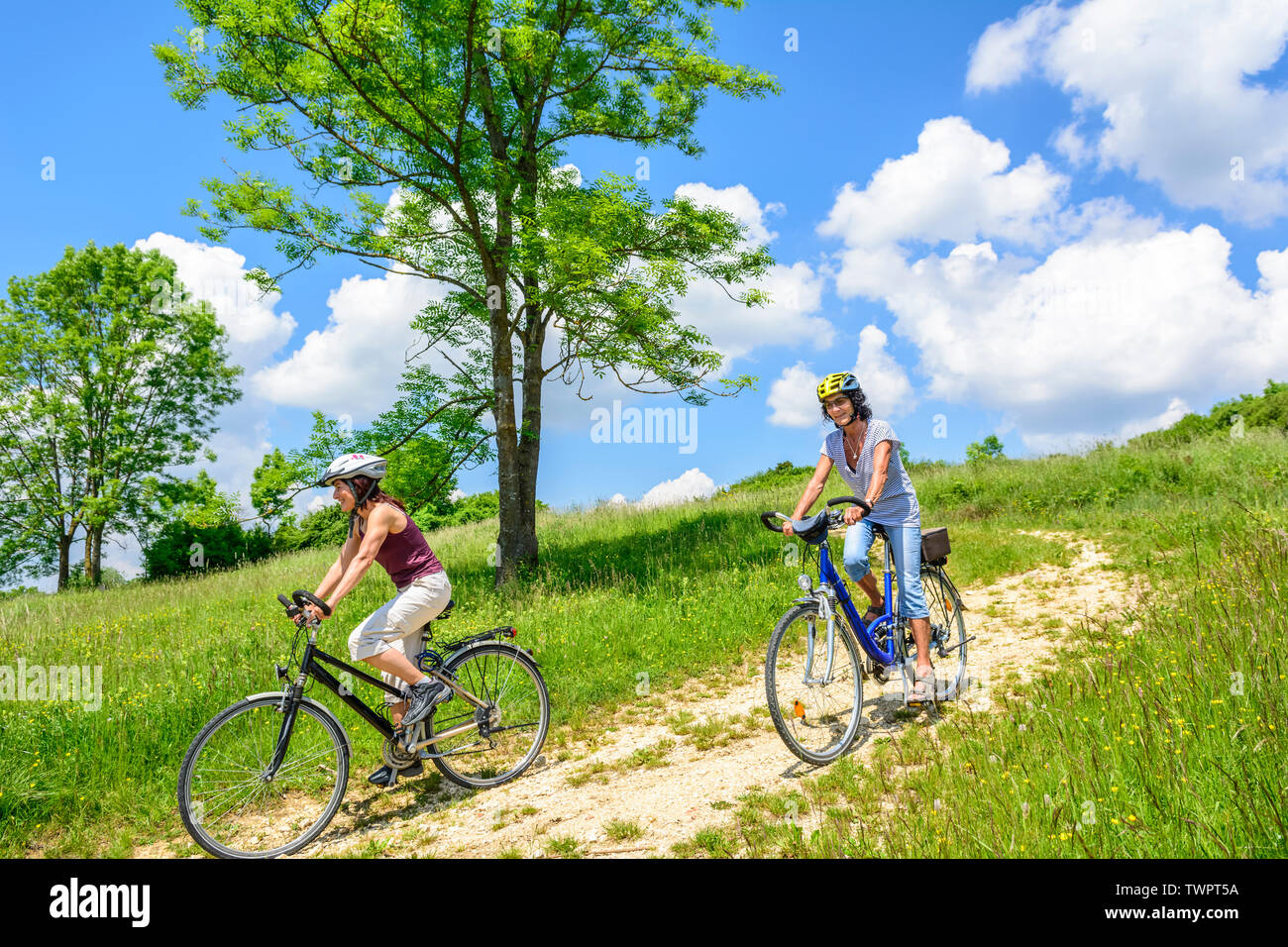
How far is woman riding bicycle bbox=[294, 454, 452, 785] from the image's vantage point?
486 centimetres

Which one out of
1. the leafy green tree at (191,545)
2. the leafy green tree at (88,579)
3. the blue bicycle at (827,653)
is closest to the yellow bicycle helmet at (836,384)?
the blue bicycle at (827,653)

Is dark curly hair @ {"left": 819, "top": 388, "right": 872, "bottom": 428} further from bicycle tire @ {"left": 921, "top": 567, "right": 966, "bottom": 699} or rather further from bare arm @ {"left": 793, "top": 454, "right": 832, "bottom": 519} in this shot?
bicycle tire @ {"left": 921, "top": 567, "right": 966, "bottom": 699}

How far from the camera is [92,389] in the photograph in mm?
26516

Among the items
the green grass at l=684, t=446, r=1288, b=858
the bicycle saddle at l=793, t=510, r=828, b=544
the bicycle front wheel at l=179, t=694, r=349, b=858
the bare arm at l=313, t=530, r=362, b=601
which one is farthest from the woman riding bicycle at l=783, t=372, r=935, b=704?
the bicycle front wheel at l=179, t=694, r=349, b=858

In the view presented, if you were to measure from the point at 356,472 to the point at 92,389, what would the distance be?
96.5ft

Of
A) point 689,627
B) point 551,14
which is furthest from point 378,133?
point 689,627

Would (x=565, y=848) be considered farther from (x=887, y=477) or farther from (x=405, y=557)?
(x=887, y=477)

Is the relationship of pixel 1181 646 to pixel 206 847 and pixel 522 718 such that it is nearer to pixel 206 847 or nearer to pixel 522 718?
pixel 522 718

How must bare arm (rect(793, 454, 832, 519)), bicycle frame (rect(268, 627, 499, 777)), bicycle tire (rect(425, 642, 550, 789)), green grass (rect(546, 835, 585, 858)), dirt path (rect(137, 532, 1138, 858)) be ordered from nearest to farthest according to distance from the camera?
green grass (rect(546, 835, 585, 858))
dirt path (rect(137, 532, 1138, 858))
bicycle frame (rect(268, 627, 499, 777))
bare arm (rect(793, 454, 832, 519))
bicycle tire (rect(425, 642, 550, 789))

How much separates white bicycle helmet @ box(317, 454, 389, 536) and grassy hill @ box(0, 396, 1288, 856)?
2543 mm

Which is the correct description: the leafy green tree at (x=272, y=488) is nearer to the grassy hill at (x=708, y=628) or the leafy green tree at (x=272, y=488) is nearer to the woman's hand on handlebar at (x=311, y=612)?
the grassy hill at (x=708, y=628)

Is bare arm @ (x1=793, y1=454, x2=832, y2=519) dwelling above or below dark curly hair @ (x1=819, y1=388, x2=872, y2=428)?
below

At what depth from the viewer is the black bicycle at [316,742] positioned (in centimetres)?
457

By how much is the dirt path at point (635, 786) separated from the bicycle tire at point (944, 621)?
0.28 m
